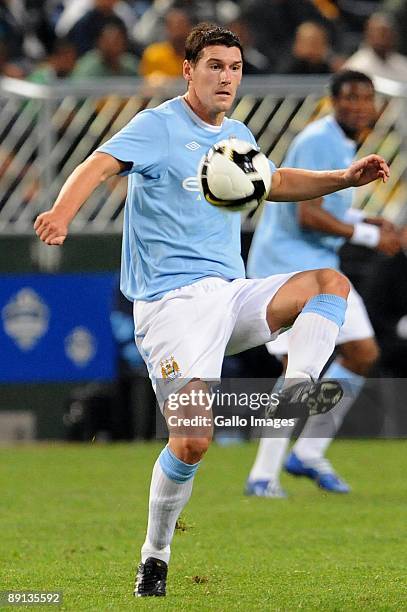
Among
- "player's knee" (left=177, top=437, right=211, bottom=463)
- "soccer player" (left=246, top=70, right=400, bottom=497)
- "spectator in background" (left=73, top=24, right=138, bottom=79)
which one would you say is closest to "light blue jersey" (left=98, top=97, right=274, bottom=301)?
"player's knee" (left=177, top=437, right=211, bottom=463)

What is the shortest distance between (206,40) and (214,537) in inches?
121

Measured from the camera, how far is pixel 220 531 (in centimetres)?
820

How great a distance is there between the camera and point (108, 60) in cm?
1473

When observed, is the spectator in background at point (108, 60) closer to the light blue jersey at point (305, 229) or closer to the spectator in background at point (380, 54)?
the spectator in background at point (380, 54)

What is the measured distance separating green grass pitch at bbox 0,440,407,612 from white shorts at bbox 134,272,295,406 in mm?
867

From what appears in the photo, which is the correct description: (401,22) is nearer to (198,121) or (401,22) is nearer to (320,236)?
(320,236)

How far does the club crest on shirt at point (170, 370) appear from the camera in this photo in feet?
19.5

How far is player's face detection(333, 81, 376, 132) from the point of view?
9898mm

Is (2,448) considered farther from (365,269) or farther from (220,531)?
(220,531)

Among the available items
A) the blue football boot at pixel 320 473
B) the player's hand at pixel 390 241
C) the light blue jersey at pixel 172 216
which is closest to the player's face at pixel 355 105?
the player's hand at pixel 390 241

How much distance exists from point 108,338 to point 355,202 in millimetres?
2704

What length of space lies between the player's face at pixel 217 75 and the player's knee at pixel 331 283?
87 centimetres

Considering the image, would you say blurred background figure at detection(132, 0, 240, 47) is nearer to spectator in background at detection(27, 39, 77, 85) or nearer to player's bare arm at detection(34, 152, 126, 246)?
spectator in background at detection(27, 39, 77, 85)

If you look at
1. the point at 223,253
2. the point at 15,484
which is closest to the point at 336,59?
the point at 15,484
